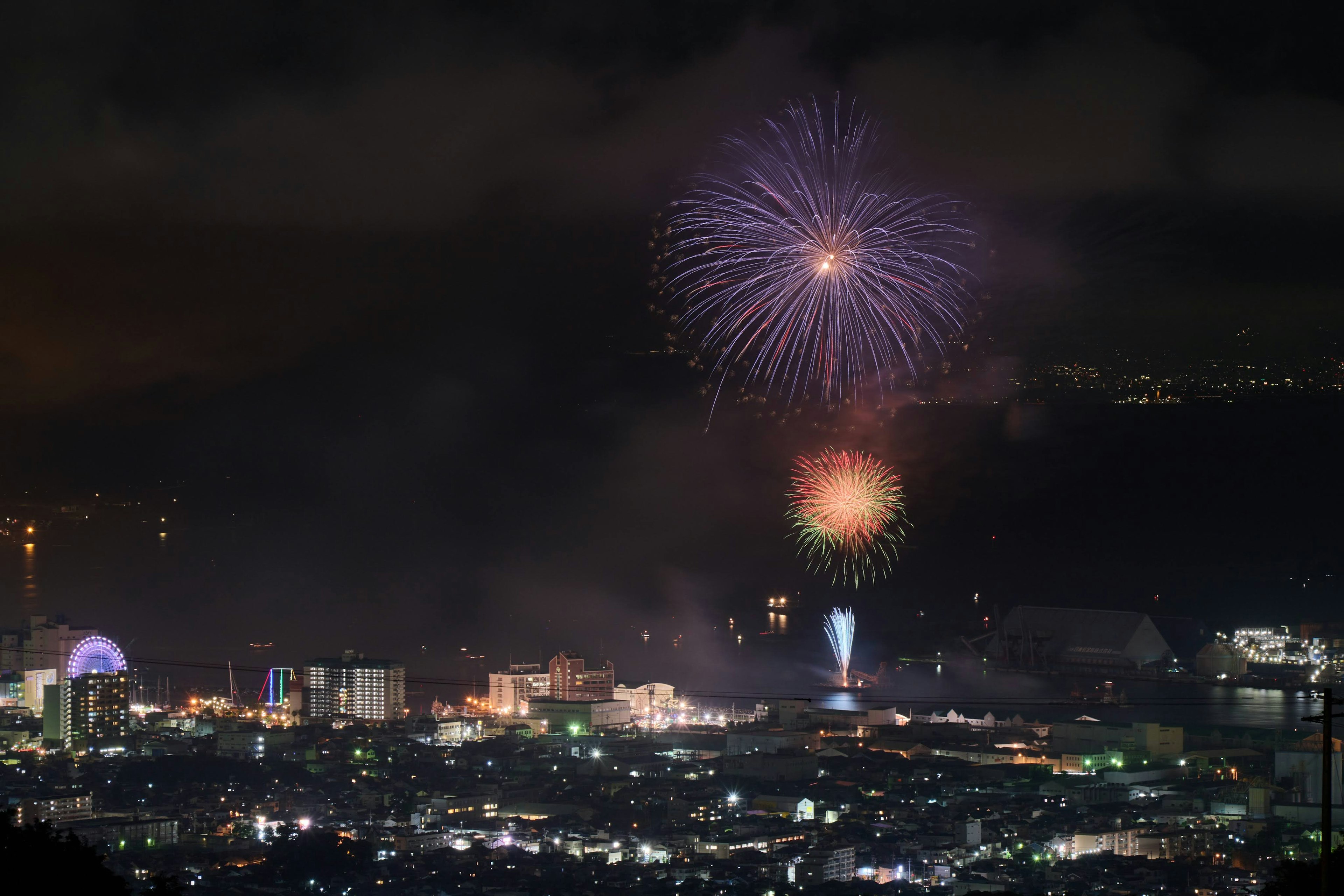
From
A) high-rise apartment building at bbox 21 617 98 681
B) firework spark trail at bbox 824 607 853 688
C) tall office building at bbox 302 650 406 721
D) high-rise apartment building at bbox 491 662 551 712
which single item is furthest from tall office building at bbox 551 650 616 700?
high-rise apartment building at bbox 21 617 98 681

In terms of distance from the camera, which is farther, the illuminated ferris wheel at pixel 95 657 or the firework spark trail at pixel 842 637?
the firework spark trail at pixel 842 637

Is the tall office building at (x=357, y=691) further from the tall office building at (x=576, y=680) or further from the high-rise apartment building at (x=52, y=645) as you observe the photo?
the high-rise apartment building at (x=52, y=645)

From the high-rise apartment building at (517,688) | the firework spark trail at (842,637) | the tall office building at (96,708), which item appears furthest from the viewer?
the firework spark trail at (842,637)

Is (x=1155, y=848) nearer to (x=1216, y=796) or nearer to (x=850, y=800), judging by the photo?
(x=1216, y=796)

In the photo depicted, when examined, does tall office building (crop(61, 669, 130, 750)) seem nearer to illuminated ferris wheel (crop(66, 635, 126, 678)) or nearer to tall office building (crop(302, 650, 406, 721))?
illuminated ferris wheel (crop(66, 635, 126, 678))

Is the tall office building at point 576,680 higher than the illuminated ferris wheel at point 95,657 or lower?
lower

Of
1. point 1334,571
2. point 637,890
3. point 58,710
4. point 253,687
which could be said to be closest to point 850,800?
point 637,890

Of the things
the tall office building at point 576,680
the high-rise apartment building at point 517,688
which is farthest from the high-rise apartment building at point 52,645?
the tall office building at point 576,680

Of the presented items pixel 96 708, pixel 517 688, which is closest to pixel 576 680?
pixel 517 688
